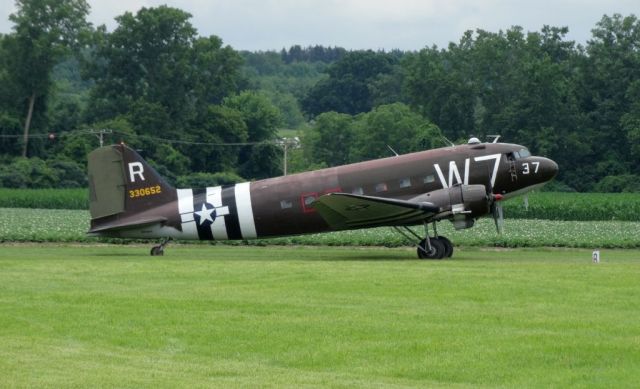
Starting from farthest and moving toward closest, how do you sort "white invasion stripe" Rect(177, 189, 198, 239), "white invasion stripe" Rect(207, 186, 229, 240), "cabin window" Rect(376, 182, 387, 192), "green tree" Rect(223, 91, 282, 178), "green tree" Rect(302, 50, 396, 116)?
"green tree" Rect(302, 50, 396, 116) → "green tree" Rect(223, 91, 282, 178) → "white invasion stripe" Rect(177, 189, 198, 239) → "white invasion stripe" Rect(207, 186, 229, 240) → "cabin window" Rect(376, 182, 387, 192)

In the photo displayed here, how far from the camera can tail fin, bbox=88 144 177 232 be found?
35.6 m

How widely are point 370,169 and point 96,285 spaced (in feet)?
37.1

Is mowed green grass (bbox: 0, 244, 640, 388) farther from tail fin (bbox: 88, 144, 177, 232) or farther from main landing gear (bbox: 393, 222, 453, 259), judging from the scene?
tail fin (bbox: 88, 144, 177, 232)

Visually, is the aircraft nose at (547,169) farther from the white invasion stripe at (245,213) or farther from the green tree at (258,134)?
the green tree at (258,134)

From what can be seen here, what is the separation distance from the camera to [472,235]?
44.5m

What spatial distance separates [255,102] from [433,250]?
293ft

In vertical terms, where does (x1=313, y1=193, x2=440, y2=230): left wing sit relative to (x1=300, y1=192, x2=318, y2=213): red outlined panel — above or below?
below

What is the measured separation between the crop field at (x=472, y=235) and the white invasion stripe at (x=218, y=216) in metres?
6.18

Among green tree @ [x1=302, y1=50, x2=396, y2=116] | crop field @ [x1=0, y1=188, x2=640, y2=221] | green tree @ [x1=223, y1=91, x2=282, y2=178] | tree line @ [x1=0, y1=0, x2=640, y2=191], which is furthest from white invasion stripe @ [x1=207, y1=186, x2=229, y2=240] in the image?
green tree @ [x1=302, y1=50, x2=396, y2=116]

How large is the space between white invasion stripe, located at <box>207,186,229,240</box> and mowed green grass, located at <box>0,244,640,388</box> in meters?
4.42

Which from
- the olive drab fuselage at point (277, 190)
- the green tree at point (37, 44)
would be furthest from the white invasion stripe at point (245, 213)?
the green tree at point (37, 44)

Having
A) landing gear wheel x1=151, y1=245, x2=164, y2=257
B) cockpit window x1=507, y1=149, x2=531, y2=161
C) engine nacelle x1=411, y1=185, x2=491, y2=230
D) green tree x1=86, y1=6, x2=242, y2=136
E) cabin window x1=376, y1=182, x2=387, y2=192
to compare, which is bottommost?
landing gear wheel x1=151, y1=245, x2=164, y2=257

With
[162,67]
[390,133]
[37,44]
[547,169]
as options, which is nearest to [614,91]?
[390,133]

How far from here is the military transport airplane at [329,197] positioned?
33.8m
